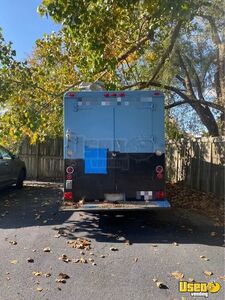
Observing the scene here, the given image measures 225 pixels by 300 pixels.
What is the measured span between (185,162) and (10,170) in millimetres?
6240

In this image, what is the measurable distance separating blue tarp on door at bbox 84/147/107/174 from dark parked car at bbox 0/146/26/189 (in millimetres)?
6100

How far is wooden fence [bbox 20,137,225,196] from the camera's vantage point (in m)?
12.0

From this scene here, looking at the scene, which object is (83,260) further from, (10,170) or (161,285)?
(10,170)

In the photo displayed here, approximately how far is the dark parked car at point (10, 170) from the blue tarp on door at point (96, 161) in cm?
610

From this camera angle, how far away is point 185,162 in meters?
15.5

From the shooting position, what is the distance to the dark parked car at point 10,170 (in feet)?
47.0

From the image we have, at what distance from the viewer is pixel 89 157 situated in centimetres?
884

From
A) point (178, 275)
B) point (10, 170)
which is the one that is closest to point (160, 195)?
point (178, 275)

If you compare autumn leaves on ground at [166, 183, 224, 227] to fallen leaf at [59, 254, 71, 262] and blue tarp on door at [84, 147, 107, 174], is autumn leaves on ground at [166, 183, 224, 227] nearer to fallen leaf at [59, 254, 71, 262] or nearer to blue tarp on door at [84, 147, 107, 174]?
blue tarp on door at [84, 147, 107, 174]

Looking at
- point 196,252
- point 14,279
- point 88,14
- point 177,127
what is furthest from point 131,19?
point 177,127

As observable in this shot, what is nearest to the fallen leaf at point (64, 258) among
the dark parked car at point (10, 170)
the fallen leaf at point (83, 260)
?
the fallen leaf at point (83, 260)

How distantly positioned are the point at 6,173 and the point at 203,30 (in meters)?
8.76

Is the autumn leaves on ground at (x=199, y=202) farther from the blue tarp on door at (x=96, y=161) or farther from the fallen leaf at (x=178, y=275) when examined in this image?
the fallen leaf at (x=178, y=275)

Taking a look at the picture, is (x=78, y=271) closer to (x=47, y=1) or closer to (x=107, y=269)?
(x=107, y=269)
